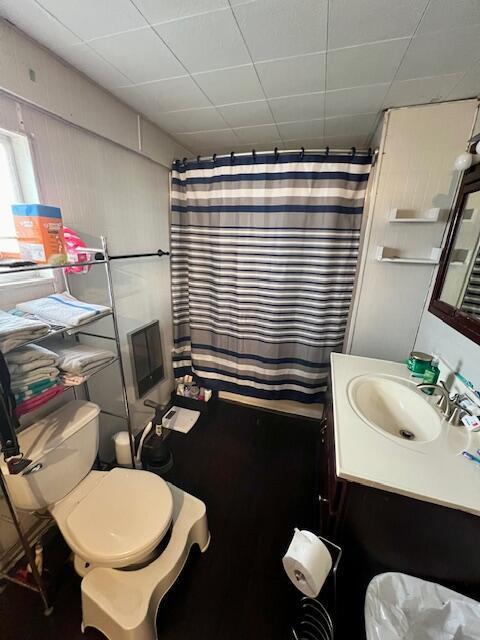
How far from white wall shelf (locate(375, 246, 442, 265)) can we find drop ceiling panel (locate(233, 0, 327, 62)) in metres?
1.01

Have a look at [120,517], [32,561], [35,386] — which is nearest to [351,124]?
[35,386]

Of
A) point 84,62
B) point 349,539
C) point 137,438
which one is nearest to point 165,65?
point 84,62

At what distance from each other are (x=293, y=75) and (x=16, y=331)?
1552 millimetres

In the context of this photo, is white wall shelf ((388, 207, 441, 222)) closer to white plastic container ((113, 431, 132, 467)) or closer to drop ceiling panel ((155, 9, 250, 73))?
drop ceiling panel ((155, 9, 250, 73))

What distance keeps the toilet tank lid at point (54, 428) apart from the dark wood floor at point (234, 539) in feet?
2.40

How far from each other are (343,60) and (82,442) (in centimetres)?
201

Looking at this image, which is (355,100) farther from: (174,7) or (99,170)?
(99,170)

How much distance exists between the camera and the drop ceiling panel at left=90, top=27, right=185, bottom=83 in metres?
0.97

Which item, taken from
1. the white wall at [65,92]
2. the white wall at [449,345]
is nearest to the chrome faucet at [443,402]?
the white wall at [449,345]

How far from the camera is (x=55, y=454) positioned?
103cm

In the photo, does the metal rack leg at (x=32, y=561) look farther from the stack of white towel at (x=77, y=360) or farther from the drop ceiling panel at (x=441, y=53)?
the drop ceiling panel at (x=441, y=53)

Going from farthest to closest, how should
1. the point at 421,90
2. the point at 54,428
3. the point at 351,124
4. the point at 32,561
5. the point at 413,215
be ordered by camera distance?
1. the point at 351,124
2. the point at 413,215
3. the point at 421,90
4. the point at 54,428
5. the point at 32,561

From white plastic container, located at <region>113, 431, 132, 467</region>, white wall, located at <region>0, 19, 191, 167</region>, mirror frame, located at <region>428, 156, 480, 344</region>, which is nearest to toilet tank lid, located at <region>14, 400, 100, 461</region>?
white plastic container, located at <region>113, 431, 132, 467</region>

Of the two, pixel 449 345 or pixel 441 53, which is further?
pixel 449 345
